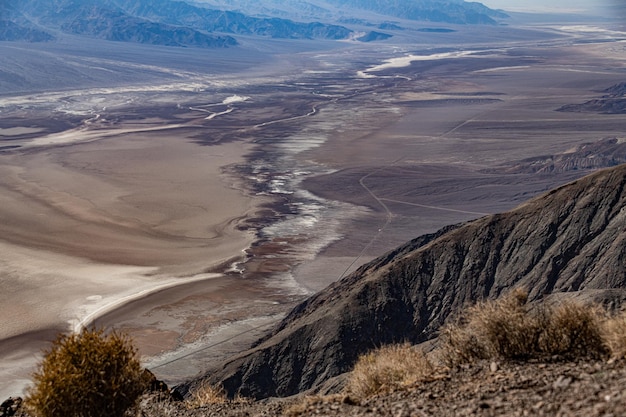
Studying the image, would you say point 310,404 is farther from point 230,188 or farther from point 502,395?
point 230,188

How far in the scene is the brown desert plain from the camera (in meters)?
32.8

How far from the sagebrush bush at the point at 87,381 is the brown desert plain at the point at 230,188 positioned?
55.4ft

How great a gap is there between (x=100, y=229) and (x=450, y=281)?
26.2m

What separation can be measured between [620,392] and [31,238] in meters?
40.8

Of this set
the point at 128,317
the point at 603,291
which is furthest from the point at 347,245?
the point at 603,291

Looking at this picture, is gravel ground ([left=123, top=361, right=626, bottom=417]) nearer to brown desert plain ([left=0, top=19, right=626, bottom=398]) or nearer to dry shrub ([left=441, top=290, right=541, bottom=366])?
dry shrub ([left=441, top=290, right=541, bottom=366])

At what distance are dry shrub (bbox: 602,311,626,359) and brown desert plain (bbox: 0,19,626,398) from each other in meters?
18.5

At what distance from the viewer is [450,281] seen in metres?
25.7

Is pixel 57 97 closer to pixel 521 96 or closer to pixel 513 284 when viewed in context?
pixel 521 96

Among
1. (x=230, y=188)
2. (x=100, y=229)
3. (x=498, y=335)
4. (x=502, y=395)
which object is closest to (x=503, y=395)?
(x=502, y=395)

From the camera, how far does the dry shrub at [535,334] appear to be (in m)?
9.05

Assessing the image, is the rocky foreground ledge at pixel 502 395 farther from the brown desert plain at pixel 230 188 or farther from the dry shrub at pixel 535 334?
the brown desert plain at pixel 230 188

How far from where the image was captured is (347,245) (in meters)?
43.3

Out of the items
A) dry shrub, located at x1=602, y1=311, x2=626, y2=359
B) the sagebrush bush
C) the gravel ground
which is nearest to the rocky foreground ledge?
the gravel ground
